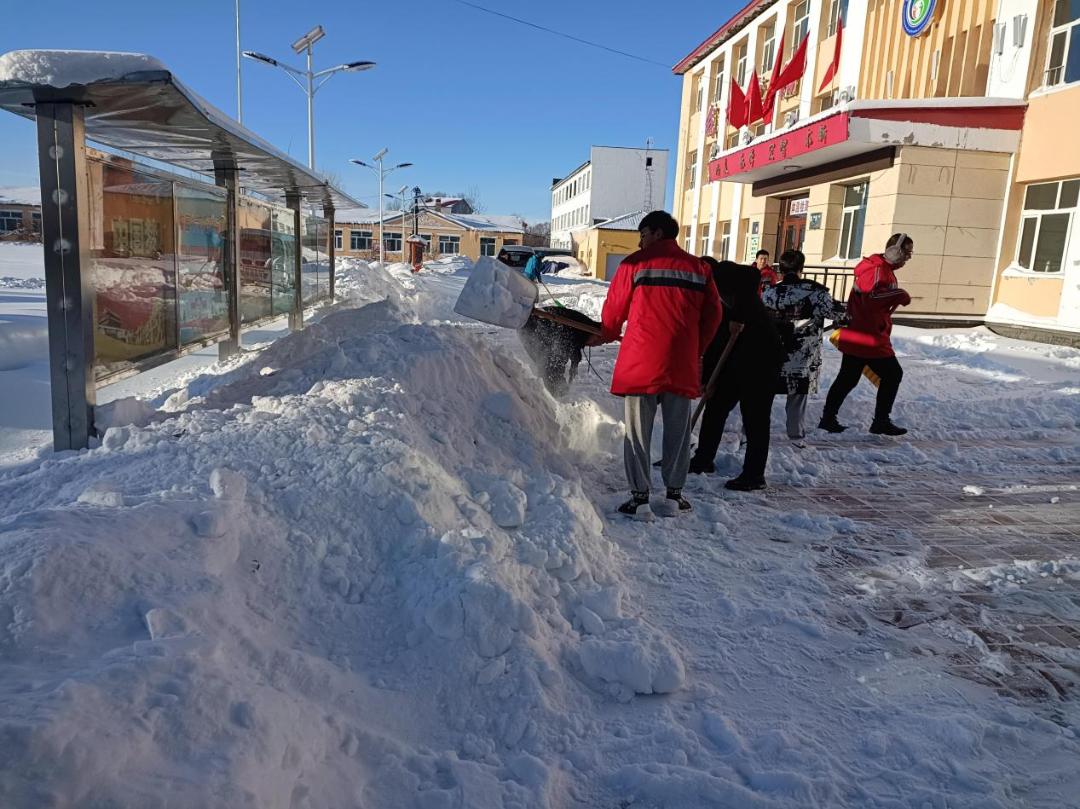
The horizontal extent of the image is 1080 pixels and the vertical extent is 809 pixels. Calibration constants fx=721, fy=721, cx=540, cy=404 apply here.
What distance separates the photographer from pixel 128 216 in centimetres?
486

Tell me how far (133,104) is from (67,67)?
23.7 inches

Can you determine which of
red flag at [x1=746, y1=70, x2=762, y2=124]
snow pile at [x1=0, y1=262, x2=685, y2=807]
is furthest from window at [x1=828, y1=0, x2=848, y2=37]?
snow pile at [x1=0, y1=262, x2=685, y2=807]

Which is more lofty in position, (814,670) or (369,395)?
(369,395)

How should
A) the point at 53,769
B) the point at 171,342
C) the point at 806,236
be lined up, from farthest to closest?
the point at 806,236
the point at 171,342
the point at 53,769

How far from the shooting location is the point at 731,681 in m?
2.66

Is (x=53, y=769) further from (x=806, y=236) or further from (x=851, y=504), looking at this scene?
(x=806, y=236)

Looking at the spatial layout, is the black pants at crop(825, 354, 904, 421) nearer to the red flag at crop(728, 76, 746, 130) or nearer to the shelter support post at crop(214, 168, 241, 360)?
the shelter support post at crop(214, 168, 241, 360)

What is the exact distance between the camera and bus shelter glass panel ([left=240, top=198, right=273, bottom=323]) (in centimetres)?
806

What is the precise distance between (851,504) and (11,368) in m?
7.62

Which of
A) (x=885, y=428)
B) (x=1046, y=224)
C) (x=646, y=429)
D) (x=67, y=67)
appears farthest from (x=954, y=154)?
(x=67, y=67)

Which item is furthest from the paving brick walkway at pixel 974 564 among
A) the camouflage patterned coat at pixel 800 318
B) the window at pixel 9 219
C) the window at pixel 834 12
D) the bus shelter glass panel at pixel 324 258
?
the window at pixel 9 219

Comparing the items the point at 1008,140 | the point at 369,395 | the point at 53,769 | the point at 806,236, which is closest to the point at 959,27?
the point at 1008,140

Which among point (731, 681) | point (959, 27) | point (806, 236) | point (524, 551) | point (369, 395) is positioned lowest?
point (731, 681)

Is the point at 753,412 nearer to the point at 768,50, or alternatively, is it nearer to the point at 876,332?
Result: the point at 876,332
